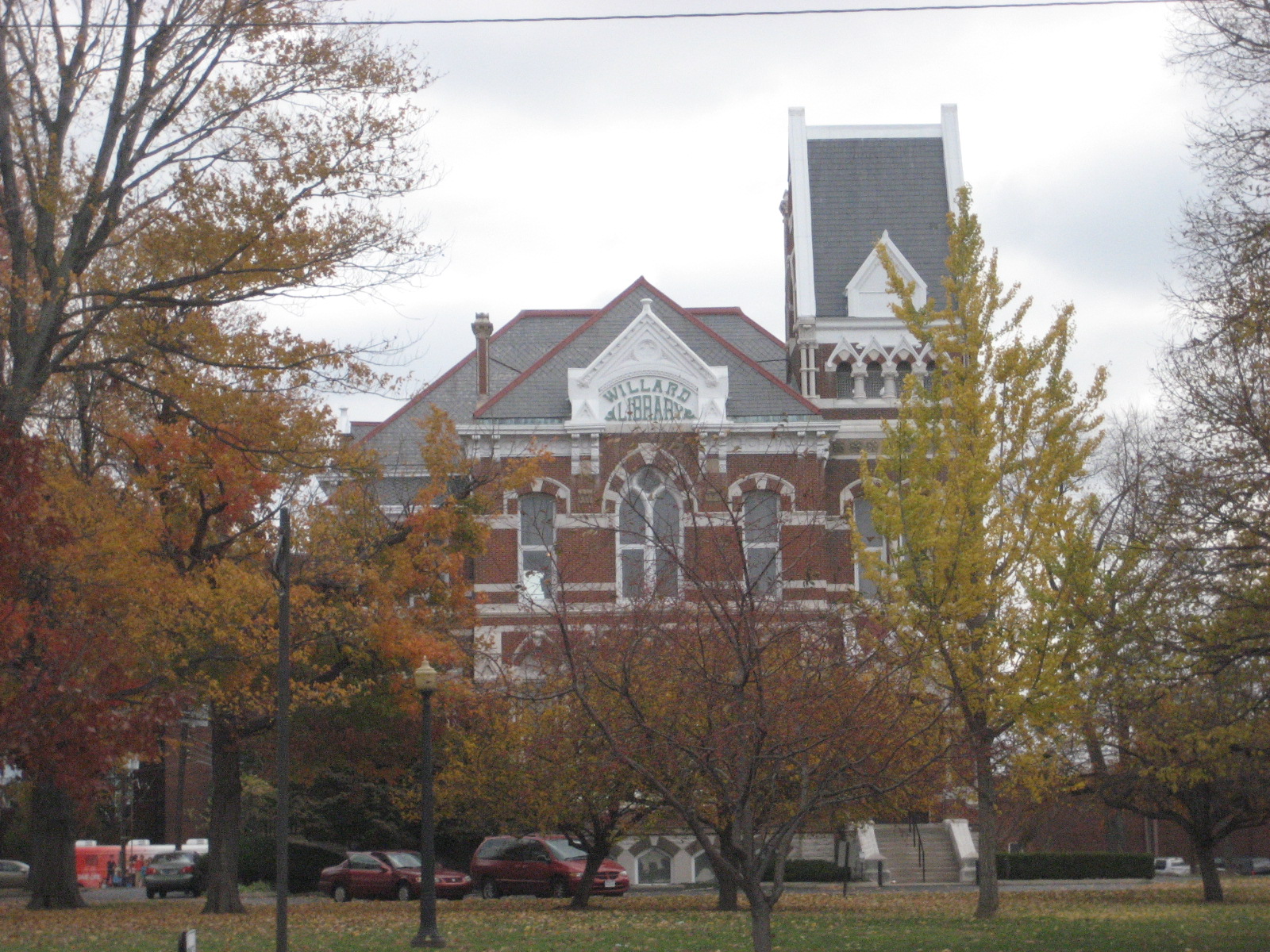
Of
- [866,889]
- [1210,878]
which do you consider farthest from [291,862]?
[1210,878]

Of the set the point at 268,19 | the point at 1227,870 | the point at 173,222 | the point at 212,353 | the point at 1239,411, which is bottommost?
the point at 1227,870

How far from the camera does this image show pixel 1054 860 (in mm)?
37438

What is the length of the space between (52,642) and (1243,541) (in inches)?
545

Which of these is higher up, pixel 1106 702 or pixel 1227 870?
pixel 1106 702

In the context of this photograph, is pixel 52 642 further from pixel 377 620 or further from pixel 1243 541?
pixel 1243 541

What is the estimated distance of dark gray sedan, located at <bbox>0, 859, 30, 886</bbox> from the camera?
47.5 meters

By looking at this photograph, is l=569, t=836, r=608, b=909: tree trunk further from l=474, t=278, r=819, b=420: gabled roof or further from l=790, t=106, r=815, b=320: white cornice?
l=790, t=106, r=815, b=320: white cornice

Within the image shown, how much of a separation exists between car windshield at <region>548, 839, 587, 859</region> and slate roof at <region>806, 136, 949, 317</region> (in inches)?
642

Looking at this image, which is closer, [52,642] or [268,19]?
[52,642]

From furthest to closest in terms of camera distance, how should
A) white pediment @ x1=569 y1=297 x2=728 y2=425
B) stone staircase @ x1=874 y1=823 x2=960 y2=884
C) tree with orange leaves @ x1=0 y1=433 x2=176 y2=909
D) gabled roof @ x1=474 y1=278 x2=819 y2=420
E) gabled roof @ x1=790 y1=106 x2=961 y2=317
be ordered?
gabled roof @ x1=790 y1=106 x2=961 y2=317 → gabled roof @ x1=474 y1=278 x2=819 y2=420 → white pediment @ x1=569 y1=297 x2=728 y2=425 → stone staircase @ x1=874 y1=823 x2=960 y2=884 → tree with orange leaves @ x1=0 y1=433 x2=176 y2=909

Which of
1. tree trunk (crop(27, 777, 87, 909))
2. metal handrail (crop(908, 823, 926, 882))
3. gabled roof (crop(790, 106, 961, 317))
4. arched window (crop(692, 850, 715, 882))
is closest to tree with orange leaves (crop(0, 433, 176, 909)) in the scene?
tree trunk (crop(27, 777, 87, 909))

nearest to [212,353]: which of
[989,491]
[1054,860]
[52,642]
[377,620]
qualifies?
[52,642]

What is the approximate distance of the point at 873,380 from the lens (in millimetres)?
38219

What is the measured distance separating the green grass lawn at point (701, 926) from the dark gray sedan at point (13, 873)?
22.5 m
